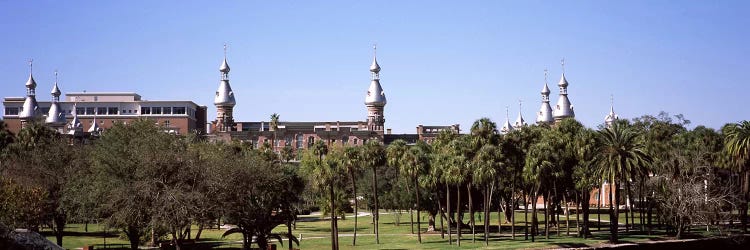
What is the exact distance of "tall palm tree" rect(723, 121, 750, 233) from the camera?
7088 cm

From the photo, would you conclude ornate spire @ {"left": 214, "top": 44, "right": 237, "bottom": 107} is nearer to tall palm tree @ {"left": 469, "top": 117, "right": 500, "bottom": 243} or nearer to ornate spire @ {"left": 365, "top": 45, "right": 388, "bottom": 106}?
ornate spire @ {"left": 365, "top": 45, "right": 388, "bottom": 106}

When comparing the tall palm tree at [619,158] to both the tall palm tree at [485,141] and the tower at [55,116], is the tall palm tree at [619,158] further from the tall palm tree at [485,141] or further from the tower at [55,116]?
the tower at [55,116]

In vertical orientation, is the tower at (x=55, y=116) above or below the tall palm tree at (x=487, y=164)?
above

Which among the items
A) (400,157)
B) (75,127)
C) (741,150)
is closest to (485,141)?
(400,157)

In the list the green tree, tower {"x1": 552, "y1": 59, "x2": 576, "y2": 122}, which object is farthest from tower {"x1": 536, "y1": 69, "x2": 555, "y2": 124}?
the green tree

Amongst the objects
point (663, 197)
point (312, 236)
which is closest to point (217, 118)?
point (312, 236)

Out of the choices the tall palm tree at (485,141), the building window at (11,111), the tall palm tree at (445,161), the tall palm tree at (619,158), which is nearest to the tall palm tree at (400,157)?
the tall palm tree at (445,161)

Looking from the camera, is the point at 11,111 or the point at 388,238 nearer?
the point at 388,238

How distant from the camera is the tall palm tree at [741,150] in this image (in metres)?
70.9

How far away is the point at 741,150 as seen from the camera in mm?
71312

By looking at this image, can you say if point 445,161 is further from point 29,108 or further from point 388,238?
point 29,108

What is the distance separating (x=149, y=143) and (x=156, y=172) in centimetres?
413

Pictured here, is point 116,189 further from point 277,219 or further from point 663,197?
point 663,197

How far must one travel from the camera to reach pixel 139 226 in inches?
2152
